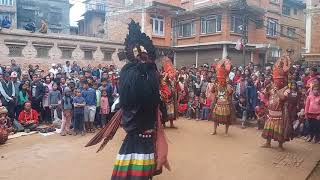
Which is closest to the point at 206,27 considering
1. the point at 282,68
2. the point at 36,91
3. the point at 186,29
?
the point at 186,29

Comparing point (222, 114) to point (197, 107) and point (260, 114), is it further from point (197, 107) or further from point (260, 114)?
point (197, 107)

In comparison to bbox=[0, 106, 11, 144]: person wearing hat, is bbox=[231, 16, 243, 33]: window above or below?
above

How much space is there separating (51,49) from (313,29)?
1492cm

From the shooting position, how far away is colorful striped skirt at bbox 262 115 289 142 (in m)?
7.88

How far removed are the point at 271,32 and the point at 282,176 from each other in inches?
971

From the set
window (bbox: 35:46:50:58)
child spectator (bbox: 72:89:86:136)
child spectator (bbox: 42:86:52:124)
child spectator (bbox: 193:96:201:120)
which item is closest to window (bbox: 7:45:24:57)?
window (bbox: 35:46:50:58)

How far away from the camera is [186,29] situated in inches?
1111

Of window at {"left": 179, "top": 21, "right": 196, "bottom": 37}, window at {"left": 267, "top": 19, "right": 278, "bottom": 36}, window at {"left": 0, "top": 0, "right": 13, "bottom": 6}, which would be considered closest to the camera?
window at {"left": 179, "top": 21, "right": 196, "bottom": 37}

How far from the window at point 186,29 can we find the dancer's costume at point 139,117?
23564 mm

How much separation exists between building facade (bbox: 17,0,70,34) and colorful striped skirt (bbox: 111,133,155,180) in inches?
1235

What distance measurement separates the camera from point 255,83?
12.2m

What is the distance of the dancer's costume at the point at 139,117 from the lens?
4.29 m

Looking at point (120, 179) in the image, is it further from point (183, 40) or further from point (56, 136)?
point (183, 40)

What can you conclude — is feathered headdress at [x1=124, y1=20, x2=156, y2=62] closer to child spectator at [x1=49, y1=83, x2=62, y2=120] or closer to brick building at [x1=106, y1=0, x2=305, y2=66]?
child spectator at [x1=49, y1=83, x2=62, y2=120]
